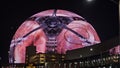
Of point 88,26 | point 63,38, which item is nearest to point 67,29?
point 63,38

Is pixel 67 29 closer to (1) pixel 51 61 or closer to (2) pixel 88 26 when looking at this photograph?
(2) pixel 88 26

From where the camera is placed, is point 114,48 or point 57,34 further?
point 57,34

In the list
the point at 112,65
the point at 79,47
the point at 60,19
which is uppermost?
the point at 60,19

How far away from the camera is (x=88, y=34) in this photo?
14175cm

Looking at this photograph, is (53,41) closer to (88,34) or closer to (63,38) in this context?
(63,38)

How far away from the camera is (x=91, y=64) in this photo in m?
143

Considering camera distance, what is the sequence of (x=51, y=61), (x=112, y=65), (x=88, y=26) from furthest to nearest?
(x=51, y=61) → (x=88, y=26) → (x=112, y=65)

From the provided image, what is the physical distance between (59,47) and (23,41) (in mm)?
15882

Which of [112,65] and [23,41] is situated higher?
[23,41]

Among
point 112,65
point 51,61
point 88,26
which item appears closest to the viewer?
point 112,65

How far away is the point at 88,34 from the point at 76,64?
1850cm

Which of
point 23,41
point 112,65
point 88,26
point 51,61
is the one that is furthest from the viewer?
point 51,61

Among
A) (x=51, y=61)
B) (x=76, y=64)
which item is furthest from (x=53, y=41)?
(x=51, y=61)

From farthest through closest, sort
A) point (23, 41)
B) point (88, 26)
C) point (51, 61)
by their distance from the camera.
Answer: point (51, 61) → point (23, 41) → point (88, 26)
